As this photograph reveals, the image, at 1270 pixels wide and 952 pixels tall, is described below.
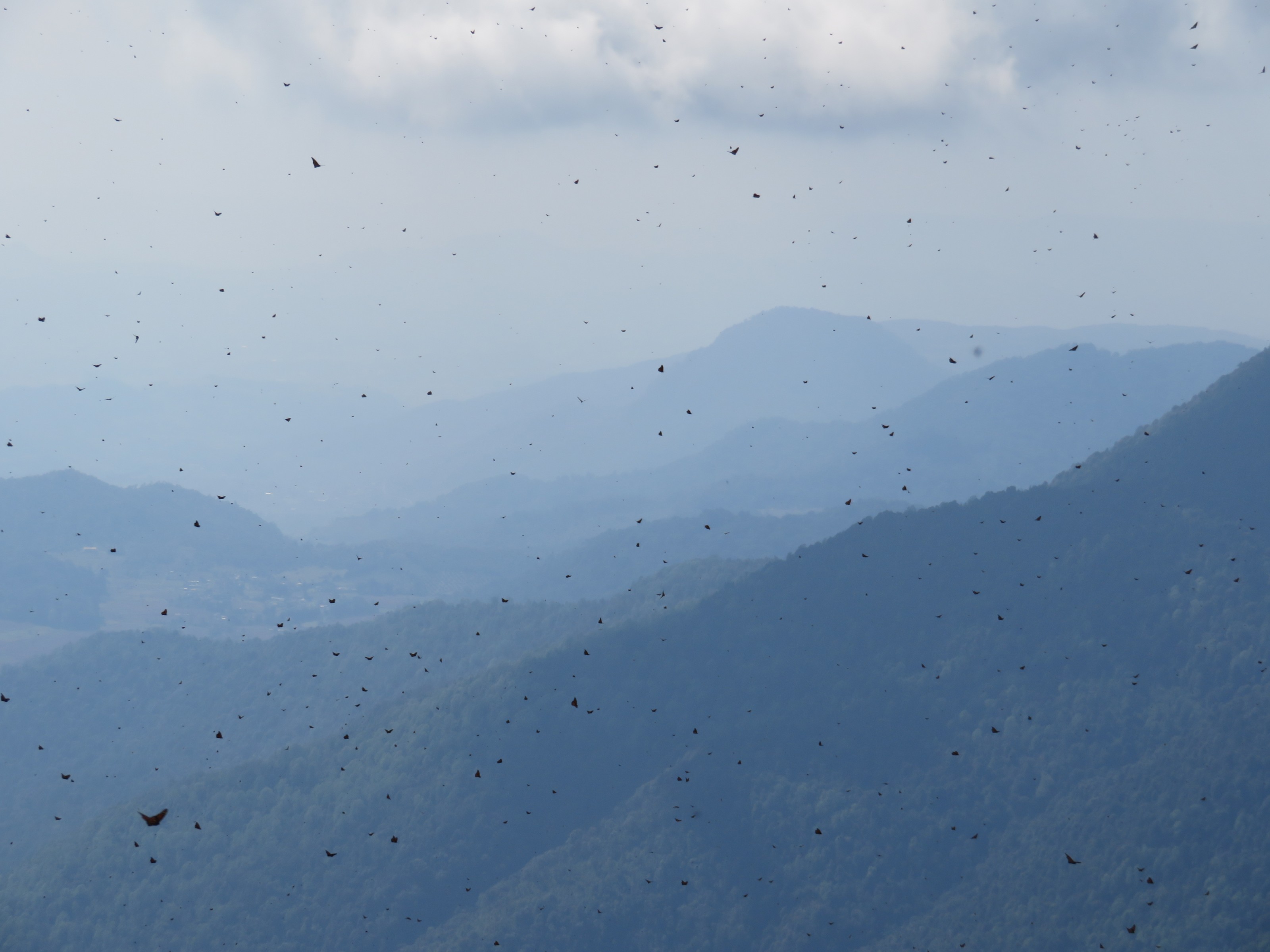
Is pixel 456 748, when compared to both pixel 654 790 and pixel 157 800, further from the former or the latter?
pixel 157 800

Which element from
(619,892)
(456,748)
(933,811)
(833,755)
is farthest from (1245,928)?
(456,748)

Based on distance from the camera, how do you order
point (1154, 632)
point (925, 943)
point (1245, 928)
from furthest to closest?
point (1154, 632), point (925, 943), point (1245, 928)

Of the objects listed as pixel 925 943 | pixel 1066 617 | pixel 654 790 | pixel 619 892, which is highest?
pixel 1066 617

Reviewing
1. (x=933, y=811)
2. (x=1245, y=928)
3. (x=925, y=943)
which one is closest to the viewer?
(x=1245, y=928)

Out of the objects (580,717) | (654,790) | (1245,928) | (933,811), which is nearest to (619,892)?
(654,790)

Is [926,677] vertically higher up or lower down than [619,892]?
higher up

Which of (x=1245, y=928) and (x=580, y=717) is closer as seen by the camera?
(x=1245, y=928)
